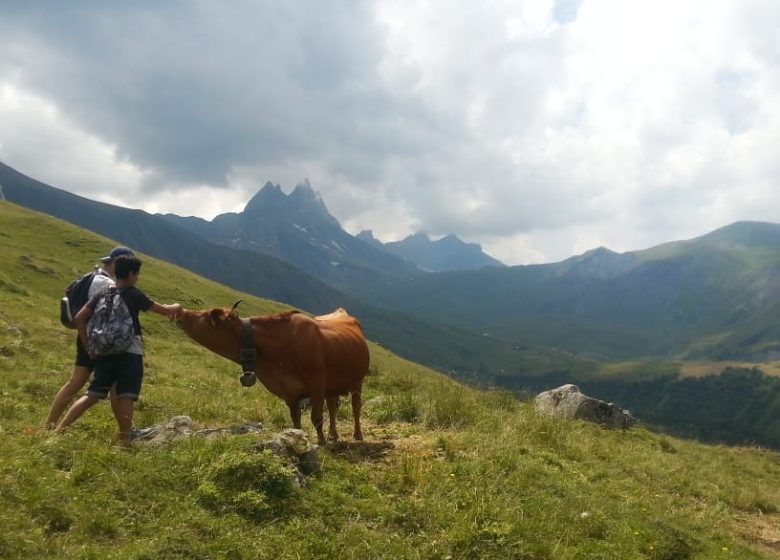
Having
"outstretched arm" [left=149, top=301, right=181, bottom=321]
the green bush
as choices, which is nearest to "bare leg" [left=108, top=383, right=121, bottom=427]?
"outstretched arm" [left=149, top=301, right=181, bottom=321]

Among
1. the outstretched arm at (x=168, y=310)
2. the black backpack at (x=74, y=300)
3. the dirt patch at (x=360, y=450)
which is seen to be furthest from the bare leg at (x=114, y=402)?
the dirt patch at (x=360, y=450)

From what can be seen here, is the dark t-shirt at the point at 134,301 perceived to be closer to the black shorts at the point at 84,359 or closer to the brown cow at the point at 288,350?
the brown cow at the point at 288,350

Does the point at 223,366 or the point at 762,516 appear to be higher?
the point at 762,516

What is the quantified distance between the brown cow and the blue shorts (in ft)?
3.22

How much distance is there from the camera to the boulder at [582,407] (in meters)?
22.7

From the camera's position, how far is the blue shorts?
8.02 m

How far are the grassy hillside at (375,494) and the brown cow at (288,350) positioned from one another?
1.15 metres

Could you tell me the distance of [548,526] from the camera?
724 centimetres

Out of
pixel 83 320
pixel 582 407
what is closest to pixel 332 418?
pixel 83 320

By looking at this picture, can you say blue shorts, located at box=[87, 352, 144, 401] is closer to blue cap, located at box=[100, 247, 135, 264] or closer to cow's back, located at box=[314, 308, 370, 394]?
blue cap, located at box=[100, 247, 135, 264]

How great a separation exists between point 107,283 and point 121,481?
319 centimetres

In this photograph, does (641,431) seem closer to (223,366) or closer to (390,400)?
(390,400)

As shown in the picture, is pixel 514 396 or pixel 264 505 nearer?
pixel 264 505

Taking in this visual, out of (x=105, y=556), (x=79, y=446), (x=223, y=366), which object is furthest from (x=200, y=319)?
(x=223, y=366)
